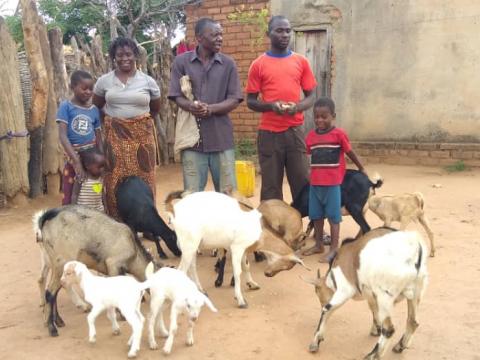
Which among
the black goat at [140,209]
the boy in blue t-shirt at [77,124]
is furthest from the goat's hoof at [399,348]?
the boy in blue t-shirt at [77,124]

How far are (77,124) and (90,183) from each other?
1.95 feet

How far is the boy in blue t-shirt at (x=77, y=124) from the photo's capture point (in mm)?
4871

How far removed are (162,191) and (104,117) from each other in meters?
3.78

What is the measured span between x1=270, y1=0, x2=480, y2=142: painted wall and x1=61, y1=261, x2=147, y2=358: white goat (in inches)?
325

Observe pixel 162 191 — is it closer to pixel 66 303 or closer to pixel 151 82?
pixel 151 82

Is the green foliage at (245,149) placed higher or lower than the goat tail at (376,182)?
lower

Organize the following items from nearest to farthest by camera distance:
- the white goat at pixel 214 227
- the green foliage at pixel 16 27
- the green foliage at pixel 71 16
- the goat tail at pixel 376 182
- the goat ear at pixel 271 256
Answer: the white goat at pixel 214 227 < the goat ear at pixel 271 256 < the goat tail at pixel 376 182 < the green foliage at pixel 16 27 < the green foliage at pixel 71 16

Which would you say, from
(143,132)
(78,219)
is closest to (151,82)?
(143,132)

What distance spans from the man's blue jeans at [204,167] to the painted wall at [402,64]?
6.31m

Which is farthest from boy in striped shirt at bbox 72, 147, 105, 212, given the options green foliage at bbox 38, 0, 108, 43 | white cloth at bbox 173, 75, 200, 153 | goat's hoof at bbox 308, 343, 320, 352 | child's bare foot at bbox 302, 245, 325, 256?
green foliage at bbox 38, 0, 108, 43

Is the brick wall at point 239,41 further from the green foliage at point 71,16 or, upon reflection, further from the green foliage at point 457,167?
the green foliage at point 71,16

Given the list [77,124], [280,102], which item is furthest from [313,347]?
[77,124]

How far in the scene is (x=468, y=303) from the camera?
4.12 m

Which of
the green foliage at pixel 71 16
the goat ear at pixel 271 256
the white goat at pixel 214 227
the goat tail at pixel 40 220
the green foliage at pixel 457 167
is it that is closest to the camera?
the goat tail at pixel 40 220
